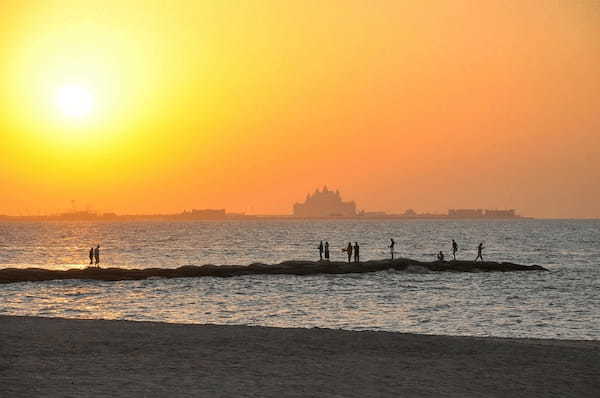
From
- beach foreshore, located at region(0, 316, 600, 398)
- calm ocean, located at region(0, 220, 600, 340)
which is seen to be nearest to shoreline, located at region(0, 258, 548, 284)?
calm ocean, located at region(0, 220, 600, 340)

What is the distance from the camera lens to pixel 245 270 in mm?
65562

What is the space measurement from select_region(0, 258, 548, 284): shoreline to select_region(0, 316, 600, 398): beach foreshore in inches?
1495

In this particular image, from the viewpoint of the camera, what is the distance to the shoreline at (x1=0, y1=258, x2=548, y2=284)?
59094mm

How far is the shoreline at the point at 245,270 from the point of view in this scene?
194ft

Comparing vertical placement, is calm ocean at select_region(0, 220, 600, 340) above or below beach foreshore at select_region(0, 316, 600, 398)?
below

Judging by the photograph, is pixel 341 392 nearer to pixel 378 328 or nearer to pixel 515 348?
pixel 515 348

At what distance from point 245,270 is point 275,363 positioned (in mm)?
48836

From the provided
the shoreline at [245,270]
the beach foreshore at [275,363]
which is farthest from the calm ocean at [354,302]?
the beach foreshore at [275,363]

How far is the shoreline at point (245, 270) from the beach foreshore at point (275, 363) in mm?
37966

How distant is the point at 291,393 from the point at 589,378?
651 centimetres

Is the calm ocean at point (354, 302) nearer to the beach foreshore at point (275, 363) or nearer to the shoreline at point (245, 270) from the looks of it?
the shoreline at point (245, 270)

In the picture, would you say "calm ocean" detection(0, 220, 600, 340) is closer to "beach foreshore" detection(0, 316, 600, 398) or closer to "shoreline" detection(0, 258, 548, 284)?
"shoreline" detection(0, 258, 548, 284)

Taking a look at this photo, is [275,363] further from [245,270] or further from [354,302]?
[245,270]

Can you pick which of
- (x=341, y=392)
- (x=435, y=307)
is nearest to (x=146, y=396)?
(x=341, y=392)
